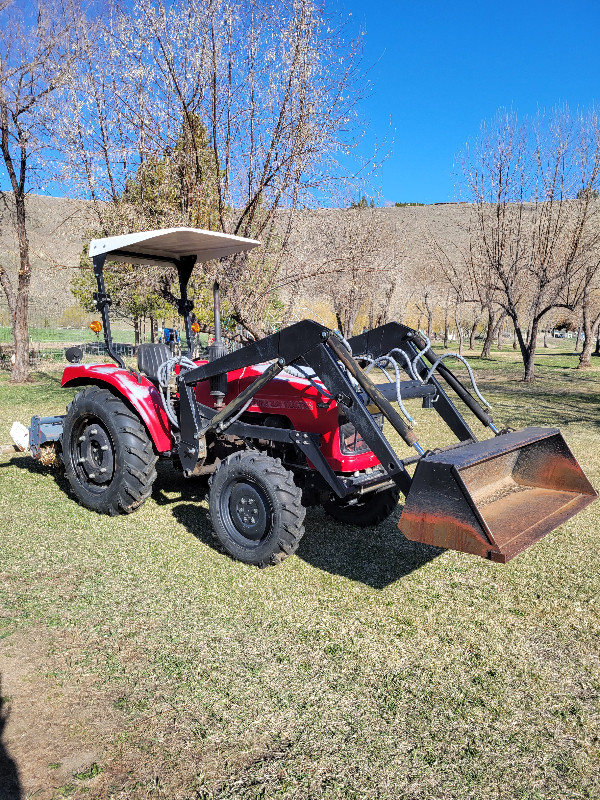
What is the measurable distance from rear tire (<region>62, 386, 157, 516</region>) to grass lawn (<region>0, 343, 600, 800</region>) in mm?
223

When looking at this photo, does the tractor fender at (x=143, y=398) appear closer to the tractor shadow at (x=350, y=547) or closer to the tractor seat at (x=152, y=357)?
the tractor seat at (x=152, y=357)

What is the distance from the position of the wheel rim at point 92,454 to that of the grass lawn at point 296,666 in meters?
0.34

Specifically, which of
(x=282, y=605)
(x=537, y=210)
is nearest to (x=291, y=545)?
(x=282, y=605)

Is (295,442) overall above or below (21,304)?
below

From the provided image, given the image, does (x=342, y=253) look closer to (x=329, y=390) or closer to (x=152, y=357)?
(x=152, y=357)

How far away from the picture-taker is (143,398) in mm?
4930

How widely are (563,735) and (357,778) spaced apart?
0.92 metres

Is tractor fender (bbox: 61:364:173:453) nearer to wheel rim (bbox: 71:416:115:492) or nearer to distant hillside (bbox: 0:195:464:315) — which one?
wheel rim (bbox: 71:416:115:492)

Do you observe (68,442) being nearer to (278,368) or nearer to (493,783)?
(278,368)

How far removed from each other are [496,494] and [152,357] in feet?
9.46

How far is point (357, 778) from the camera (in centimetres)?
227

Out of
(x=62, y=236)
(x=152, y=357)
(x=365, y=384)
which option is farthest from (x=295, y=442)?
(x=62, y=236)

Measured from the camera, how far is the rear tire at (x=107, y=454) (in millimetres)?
4789

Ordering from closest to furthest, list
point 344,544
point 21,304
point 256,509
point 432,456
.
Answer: point 432,456 → point 256,509 → point 344,544 → point 21,304
